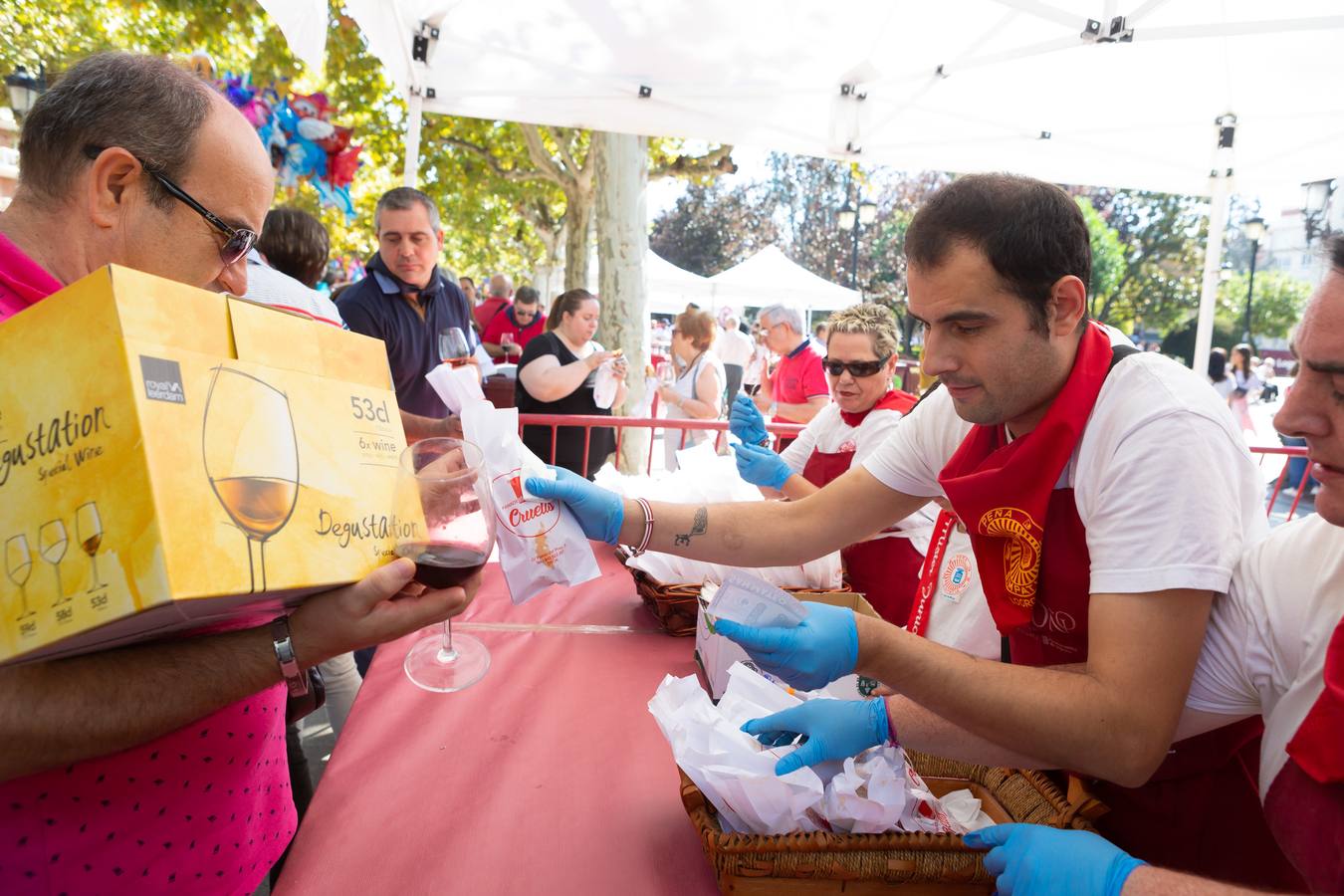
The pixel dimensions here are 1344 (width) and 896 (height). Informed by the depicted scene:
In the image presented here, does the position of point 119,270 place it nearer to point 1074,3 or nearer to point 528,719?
point 528,719

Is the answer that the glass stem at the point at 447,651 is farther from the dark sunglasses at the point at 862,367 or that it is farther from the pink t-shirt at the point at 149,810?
the dark sunglasses at the point at 862,367

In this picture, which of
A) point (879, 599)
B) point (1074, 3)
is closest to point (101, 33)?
point (1074, 3)

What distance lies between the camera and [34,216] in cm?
119

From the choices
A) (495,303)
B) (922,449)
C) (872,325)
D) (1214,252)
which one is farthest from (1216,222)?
(495,303)

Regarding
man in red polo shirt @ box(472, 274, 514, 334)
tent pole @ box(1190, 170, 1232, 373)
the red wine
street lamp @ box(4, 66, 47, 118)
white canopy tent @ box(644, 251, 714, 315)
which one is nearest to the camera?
the red wine

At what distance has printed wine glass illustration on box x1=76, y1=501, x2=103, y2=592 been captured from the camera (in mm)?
835

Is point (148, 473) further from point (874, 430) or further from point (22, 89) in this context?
point (22, 89)

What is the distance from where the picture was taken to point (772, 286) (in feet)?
54.1

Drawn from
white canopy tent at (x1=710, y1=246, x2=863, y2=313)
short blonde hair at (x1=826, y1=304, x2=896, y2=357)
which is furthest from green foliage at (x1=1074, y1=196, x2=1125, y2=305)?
short blonde hair at (x1=826, y1=304, x2=896, y2=357)

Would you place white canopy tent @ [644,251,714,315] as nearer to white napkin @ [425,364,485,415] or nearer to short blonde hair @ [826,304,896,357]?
short blonde hair @ [826,304,896,357]

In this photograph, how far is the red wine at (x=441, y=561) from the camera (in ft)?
3.82

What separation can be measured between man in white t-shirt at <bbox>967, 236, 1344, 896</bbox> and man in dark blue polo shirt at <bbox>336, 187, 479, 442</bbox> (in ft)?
10.5

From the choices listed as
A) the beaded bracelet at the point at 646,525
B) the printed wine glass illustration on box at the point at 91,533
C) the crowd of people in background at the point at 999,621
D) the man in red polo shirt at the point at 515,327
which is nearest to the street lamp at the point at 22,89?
the man in red polo shirt at the point at 515,327

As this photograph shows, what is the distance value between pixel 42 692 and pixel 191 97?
0.90 meters
